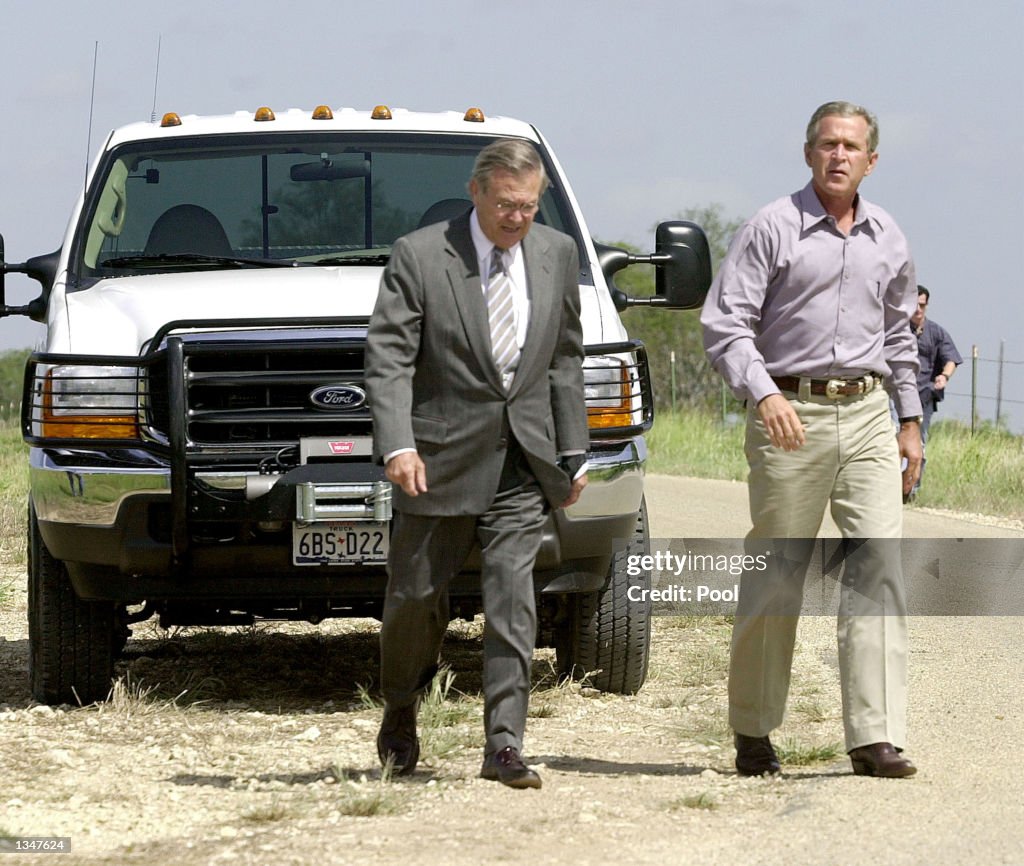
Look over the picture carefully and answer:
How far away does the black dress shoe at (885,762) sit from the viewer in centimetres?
540

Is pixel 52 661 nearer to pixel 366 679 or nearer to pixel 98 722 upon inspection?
pixel 98 722

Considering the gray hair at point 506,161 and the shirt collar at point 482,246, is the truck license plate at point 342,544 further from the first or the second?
the gray hair at point 506,161

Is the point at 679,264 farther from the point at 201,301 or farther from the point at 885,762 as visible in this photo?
the point at 885,762

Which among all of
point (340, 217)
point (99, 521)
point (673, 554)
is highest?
point (340, 217)

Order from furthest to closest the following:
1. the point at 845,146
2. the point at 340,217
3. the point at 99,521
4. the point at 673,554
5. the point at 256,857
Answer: the point at 673,554, the point at 340,217, the point at 99,521, the point at 845,146, the point at 256,857

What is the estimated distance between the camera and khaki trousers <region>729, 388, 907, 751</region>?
17.8 feet

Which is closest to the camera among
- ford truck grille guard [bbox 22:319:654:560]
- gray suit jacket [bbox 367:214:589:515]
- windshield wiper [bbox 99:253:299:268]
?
gray suit jacket [bbox 367:214:589:515]

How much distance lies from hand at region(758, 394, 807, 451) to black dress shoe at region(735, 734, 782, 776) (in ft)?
2.95

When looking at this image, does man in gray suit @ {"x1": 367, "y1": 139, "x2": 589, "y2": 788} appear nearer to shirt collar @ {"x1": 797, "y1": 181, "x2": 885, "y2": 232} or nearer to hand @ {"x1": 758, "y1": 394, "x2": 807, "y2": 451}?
hand @ {"x1": 758, "y1": 394, "x2": 807, "y2": 451}

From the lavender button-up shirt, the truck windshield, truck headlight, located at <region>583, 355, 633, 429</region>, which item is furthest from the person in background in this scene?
the lavender button-up shirt

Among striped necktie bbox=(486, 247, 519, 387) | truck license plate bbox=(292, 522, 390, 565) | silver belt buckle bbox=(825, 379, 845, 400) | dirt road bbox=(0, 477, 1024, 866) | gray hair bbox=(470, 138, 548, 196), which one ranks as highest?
gray hair bbox=(470, 138, 548, 196)

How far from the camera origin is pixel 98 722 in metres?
6.58

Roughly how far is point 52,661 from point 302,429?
131 centimetres

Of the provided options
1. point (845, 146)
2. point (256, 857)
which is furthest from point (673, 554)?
point (256, 857)
